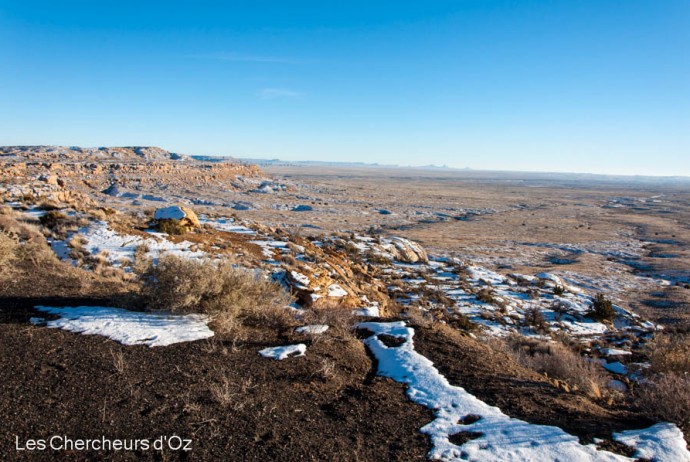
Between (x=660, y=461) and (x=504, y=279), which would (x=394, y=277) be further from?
(x=660, y=461)

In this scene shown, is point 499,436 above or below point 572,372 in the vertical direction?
above

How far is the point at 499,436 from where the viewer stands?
4059mm

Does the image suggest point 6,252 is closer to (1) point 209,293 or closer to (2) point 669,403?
(1) point 209,293

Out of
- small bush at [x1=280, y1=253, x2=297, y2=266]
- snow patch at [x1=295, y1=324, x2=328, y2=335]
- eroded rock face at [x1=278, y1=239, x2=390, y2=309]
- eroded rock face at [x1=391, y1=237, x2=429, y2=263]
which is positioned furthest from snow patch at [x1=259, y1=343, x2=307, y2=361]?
eroded rock face at [x1=391, y1=237, x2=429, y2=263]

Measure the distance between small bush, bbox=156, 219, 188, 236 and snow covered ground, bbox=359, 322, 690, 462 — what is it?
1194 centimetres

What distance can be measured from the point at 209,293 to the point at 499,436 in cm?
487

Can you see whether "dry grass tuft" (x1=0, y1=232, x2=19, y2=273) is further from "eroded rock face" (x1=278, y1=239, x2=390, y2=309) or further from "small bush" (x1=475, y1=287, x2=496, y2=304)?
"small bush" (x1=475, y1=287, x2=496, y2=304)

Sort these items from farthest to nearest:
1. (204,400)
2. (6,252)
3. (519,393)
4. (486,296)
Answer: (486,296)
(6,252)
(519,393)
(204,400)

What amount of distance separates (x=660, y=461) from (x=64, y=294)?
9183 millimetres

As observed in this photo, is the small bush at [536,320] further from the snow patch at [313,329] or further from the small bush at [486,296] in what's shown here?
the snow patch at [313,329]

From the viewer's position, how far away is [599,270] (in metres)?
26.7

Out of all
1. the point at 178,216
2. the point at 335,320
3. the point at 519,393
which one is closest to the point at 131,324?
the point at 335,320

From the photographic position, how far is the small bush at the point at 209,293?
6641 millimetres

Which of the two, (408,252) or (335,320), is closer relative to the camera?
(335,320)
